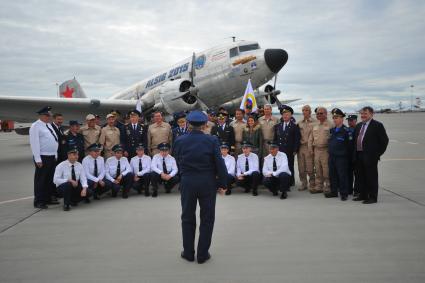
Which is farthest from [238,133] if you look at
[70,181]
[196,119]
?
[196,119]

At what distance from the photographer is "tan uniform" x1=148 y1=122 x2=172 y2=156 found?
788 cm

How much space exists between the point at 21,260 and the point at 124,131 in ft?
14.2

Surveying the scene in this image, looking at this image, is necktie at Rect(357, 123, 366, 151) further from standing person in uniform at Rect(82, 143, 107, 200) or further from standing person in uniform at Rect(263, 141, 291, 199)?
standing person in uniform at Rect(82, 143, 107, 200)

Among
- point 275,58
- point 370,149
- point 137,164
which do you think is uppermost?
point 275,58

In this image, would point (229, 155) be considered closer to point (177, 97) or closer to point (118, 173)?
point (118, 173)

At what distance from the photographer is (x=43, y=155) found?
6168 millimetres

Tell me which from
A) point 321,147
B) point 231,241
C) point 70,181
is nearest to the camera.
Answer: point 231,241

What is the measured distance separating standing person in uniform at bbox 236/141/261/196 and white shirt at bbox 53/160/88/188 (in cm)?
298

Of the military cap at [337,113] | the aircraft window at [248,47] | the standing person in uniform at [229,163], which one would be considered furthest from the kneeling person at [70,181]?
the aircraft window at [248,47]

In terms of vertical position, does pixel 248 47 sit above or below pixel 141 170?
above

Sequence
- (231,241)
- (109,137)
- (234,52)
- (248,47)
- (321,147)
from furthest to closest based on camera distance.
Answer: (234,52)
(248,47)
(109,137)
(321,147)
(231,241)

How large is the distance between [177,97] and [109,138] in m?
6.42

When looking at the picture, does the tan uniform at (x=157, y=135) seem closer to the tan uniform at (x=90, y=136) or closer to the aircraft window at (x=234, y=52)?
the tan uniform at (x=90, y=136)

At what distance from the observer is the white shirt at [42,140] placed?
5.95 meters
